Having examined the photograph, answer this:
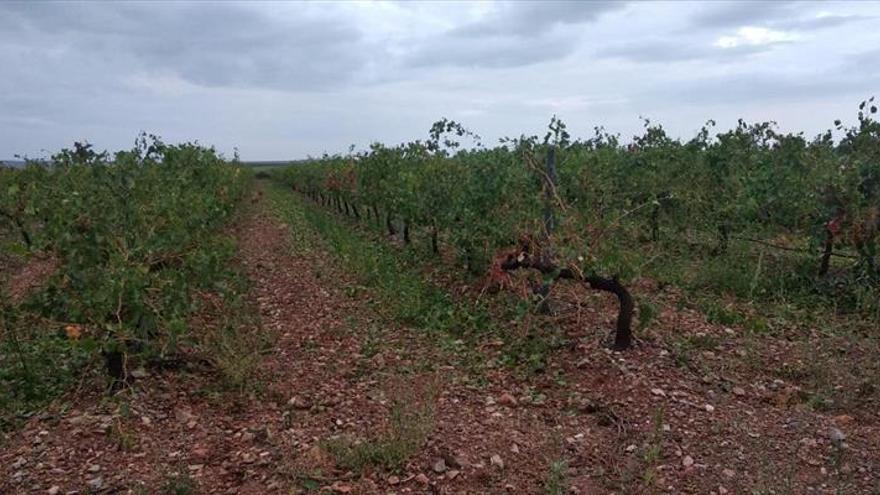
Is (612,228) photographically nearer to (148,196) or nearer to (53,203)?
(148,196)

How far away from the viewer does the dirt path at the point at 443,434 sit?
3.59 meters

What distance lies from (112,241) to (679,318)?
520 centimetres

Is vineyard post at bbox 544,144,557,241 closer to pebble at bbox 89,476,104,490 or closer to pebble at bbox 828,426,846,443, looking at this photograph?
pebble at bbox 828,426,846,443

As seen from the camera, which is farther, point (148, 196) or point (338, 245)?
point (338, 245)

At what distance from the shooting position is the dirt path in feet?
11.8

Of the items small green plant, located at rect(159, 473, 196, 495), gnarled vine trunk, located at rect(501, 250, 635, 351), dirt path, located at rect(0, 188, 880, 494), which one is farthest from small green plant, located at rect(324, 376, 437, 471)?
gnarled vine trunk, located at rect(501, 250, 635, 351)

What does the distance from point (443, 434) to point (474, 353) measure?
1.71m

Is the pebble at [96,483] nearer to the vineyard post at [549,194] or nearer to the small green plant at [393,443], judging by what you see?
the small green plant at [393,443]

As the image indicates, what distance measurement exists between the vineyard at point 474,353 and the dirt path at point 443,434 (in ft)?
0.06

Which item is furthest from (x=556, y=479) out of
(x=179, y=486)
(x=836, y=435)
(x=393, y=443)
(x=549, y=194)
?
(x=549, y=194)

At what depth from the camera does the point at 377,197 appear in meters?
14.1

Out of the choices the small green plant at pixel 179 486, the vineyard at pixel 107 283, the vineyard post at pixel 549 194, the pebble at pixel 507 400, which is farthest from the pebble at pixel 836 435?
the vineyard at pixel 107 283

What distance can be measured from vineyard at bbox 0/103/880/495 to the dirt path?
19 millimetres

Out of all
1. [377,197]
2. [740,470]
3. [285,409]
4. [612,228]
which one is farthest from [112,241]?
[377,197]
